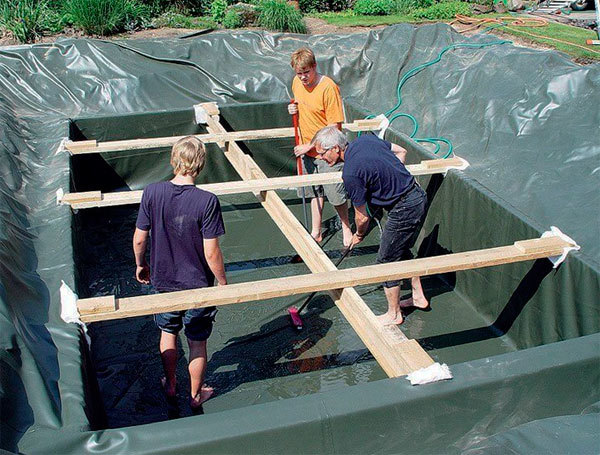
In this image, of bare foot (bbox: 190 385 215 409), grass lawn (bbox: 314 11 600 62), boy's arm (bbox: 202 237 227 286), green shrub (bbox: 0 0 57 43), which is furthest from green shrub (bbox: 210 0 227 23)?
boy's arm (bbox: 202 237 227 286)

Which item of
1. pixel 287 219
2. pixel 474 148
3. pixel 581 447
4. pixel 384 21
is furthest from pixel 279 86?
pixel 384 21

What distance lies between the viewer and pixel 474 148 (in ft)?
18.8

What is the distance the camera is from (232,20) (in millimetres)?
12641

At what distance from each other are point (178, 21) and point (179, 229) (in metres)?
10.4

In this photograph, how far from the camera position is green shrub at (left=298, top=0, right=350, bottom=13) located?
1469 cm

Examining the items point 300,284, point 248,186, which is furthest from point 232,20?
point 300,284

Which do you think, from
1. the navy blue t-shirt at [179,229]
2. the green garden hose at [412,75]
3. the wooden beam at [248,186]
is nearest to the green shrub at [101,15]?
the green garden hose at [412,75]

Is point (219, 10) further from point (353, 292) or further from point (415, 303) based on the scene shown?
point (353, 292)

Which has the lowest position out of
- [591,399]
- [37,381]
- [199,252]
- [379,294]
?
[379,294]

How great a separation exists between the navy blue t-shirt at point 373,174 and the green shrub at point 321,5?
11.4m

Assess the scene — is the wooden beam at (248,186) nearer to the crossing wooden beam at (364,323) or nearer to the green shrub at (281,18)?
the crossing wooden beam at (364,323)

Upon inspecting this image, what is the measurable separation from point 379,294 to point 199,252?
2.10m

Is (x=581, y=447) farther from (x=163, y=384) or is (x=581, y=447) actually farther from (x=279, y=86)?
(x=279, y=86)

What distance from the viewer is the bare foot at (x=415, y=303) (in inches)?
188
